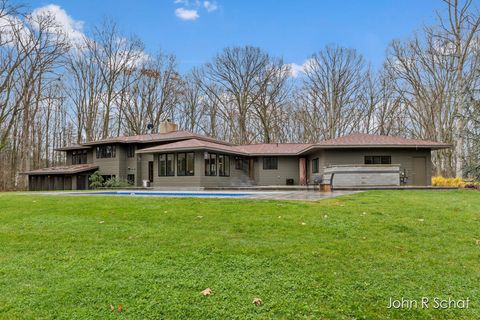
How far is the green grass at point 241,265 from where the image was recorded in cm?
297

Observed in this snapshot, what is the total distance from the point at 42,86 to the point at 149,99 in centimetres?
931

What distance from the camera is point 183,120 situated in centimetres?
3384

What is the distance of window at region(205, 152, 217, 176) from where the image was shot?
1886cm

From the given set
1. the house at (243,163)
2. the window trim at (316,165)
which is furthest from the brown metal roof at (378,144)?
the window trim at (316,165)

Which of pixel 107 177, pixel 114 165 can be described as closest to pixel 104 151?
pixel 114 165

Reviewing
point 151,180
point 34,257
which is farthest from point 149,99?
point 34,257

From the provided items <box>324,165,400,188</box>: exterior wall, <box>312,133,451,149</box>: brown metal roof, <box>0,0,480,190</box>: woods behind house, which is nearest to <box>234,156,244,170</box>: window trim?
<box>312,133,451,149</box>: brown metal roof

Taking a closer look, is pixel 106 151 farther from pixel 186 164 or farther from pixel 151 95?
pixel 151 95

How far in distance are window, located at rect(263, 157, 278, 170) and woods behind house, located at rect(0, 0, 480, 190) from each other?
924 cm

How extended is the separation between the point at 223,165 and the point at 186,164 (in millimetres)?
2382

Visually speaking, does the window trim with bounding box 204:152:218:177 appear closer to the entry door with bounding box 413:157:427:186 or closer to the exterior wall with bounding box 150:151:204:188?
the exterior wall with bounding box 150:151:204:188

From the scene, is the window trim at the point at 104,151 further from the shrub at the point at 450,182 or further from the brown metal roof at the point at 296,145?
the shrub at the point at 450,182

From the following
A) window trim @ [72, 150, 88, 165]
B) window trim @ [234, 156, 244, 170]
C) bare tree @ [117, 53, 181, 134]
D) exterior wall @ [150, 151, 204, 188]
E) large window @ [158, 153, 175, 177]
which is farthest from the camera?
bare tree @ [117, 53, 181, 134]

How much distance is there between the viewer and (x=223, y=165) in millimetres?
20203
